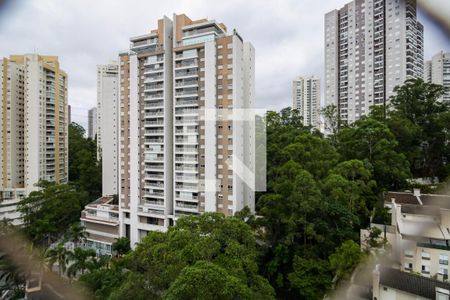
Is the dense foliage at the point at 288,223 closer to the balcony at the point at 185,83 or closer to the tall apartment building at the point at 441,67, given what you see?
the tall apartment building at the point at 441,67

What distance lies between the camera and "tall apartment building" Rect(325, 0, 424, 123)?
33.9 ft

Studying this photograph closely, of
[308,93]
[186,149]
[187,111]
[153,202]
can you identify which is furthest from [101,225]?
[308,93]

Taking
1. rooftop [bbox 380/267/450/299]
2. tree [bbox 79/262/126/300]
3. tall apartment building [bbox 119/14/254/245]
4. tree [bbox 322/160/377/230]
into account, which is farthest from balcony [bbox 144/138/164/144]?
rooftop [bbox 380/267/450/299]

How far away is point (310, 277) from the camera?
12.9 feet

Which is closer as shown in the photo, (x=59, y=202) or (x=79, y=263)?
(x=79, y=263)

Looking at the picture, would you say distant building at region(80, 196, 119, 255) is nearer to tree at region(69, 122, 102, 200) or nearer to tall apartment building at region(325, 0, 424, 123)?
tree at region(69, 122, 102, 200)

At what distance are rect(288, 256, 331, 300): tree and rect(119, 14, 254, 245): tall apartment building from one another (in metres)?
2.62

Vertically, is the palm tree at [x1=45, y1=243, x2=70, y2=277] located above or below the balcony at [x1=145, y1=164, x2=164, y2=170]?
below

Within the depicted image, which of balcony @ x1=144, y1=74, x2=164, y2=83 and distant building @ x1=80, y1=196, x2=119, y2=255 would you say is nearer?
balcony @ x1=144, y1=74, x2=164, y2=83

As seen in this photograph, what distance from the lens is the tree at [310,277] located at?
386 cm

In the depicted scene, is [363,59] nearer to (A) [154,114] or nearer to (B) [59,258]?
(A) [154,114]

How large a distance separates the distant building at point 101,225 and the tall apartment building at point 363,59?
8699mm

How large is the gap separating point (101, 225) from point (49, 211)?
4.60ft

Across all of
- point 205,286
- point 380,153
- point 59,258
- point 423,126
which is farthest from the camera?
point 423,126
